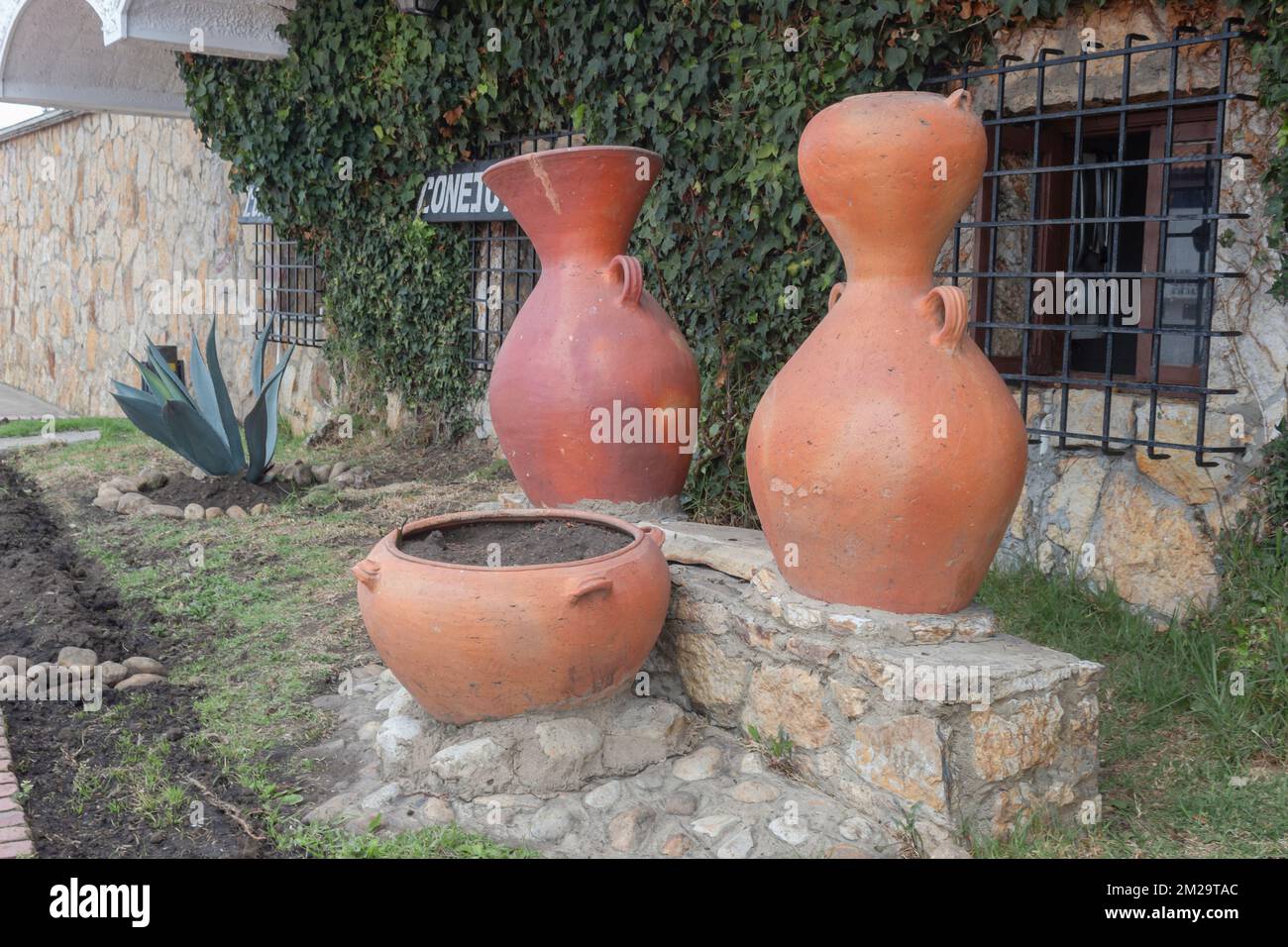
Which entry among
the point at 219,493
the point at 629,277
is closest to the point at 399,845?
the point at 629,277

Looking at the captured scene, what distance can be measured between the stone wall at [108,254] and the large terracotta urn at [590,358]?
16.0 ft

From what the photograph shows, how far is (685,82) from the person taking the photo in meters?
4.48

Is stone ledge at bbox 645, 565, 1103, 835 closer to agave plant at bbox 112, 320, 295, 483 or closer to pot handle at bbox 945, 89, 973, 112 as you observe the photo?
pot handle at bbox 945, 89, 973, 112

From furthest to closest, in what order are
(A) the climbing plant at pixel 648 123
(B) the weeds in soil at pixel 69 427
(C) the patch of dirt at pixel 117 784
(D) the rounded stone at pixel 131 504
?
(B) the weeds in soil at pixel 69 427 → (D) the rounded stone at pixel 131 504 → (A) the climbing plant at pixel 648 123 → (C) the patch of dirt at pixel 117 784

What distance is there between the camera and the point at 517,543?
297 centimetres

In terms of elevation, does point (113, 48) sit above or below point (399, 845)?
above

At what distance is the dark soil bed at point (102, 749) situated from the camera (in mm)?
2457

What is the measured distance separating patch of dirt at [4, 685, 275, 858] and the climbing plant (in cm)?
217

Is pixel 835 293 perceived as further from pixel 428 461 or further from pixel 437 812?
pixel 428 461

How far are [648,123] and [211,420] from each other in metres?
2.89

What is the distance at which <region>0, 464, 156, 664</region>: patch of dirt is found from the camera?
141 inches

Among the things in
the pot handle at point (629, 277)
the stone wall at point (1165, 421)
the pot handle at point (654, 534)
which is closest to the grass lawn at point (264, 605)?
the pot handle at point (654, 534)

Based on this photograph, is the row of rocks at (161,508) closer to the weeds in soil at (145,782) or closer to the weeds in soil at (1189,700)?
the weeds in soil at (145,782)

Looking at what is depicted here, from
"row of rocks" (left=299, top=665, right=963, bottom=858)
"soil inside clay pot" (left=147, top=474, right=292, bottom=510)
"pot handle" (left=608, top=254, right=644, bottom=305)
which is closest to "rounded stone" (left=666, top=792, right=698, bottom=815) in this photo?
"row of rocks" (left=299, top=665, right=963, bottom=858)
